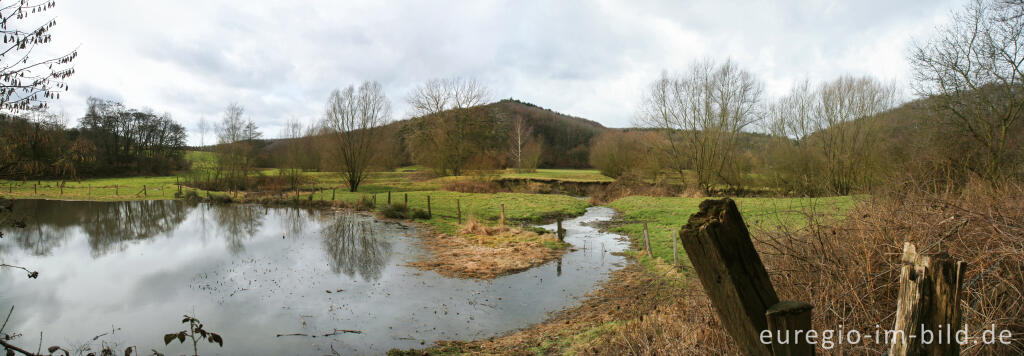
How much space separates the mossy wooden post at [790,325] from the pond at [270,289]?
21.9 ft

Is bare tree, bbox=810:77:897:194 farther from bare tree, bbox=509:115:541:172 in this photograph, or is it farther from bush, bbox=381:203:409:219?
bare tree, bbox=509:115:541:172

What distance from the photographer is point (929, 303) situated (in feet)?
6.24

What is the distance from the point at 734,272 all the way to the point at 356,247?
16909 millimetres

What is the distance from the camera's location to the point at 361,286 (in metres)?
11.6

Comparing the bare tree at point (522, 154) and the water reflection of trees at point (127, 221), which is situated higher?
the bare tree at point (522, 154)

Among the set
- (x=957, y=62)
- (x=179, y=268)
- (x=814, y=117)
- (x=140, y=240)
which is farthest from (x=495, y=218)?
(x=814, y=117)

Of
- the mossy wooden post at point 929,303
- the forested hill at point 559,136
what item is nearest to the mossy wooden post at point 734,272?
the mossy wooden post at point 929,303

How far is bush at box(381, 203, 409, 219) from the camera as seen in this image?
24.9 metres

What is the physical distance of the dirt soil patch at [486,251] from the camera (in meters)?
13.2

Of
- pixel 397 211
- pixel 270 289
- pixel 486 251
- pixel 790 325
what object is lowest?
pixel 270 289

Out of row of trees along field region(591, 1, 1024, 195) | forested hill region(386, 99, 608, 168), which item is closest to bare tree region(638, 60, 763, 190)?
row of trees along field region(591, 1, 1024, 195)

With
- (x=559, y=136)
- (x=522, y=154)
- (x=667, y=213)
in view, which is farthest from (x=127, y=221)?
(x=559, y=136)

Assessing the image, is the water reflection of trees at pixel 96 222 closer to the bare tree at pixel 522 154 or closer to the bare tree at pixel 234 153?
the bare tree at pixel 234 153

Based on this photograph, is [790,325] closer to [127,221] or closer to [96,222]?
[127,221]
